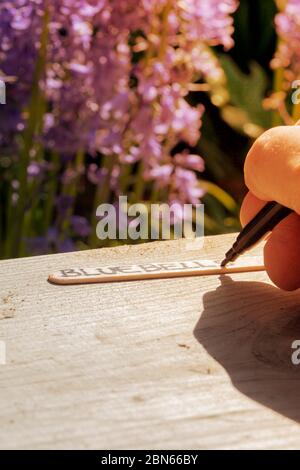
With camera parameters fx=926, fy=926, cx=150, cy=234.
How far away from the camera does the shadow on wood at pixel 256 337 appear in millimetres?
581

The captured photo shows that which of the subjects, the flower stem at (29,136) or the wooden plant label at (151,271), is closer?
the wooden plant label at (151,271)

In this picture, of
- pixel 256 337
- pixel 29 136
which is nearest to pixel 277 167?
pixel 256 337

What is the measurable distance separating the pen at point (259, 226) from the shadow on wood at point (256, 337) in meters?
0.03

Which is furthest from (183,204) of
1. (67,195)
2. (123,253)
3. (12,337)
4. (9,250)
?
(12,337)

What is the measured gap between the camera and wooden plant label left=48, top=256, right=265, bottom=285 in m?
0.78

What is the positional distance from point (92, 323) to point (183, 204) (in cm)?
104

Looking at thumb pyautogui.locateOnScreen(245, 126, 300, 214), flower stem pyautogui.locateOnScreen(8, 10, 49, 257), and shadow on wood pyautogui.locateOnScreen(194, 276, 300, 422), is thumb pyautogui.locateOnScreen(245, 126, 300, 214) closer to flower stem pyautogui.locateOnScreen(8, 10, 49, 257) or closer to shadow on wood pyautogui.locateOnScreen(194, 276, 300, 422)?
shadow on wood pyautogui.locateOnScreen(194, 276, 300, 422)

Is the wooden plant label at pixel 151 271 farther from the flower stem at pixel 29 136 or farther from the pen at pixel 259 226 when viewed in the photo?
the flower stem at pixel 29 136

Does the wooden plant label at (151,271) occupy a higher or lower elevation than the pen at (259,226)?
lower

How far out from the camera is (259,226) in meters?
0.75

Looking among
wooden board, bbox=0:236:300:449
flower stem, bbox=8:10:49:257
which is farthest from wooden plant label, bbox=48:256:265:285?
flower stem, bbox=8:10:49:257

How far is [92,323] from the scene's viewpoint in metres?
0.68

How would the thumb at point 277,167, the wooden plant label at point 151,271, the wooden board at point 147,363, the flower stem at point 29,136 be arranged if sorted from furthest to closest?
the flower stem at point 29,136 < the wooden plant label at point 151,271 < the thumb at point 277,167 < the wooden board at point 147,363

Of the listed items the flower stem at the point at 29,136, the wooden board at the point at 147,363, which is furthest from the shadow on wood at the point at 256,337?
the flower stem at the point at 29,136
